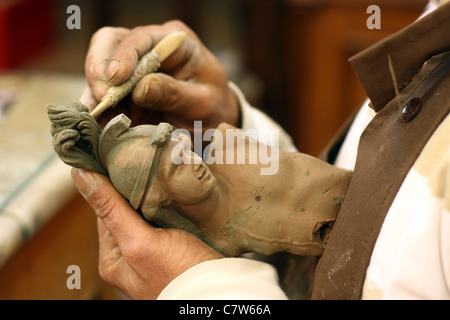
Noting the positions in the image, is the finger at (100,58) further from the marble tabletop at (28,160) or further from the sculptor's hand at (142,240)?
the marble tabletop at (28,160)

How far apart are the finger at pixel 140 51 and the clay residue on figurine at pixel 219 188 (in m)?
0.11

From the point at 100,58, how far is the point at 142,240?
1.02 ft

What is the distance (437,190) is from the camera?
2.09 feet

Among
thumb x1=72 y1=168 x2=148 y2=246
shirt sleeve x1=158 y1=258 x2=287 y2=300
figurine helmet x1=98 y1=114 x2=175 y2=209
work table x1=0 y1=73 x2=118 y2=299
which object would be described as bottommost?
work table x1=0 y1=73 x2=118 y2=299

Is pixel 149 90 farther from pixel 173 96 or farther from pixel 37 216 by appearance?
pixel 37 216

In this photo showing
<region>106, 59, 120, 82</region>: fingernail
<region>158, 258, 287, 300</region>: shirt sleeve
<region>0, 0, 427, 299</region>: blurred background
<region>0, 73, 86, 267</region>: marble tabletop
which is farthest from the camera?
<region>0, 0, 427, 299</region>: blurred background

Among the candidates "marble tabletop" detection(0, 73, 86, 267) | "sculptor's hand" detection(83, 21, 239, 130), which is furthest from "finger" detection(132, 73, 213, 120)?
"marble tabletop" detection(0, 73, 86, 267)

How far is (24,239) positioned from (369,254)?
0.81 m

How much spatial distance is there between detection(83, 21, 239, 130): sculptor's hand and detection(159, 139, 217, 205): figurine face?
0.16 metres

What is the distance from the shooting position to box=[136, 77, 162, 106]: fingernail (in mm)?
857

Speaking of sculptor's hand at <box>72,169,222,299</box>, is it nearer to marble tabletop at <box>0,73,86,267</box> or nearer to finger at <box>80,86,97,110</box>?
finger at <box>80,86,97,110</box>

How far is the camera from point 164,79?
90 cm

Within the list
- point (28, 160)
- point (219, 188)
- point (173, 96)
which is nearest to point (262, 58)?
point (28, 160)

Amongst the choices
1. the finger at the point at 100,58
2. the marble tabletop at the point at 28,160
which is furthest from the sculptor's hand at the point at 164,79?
the marble tabletop at the point at 28,160
